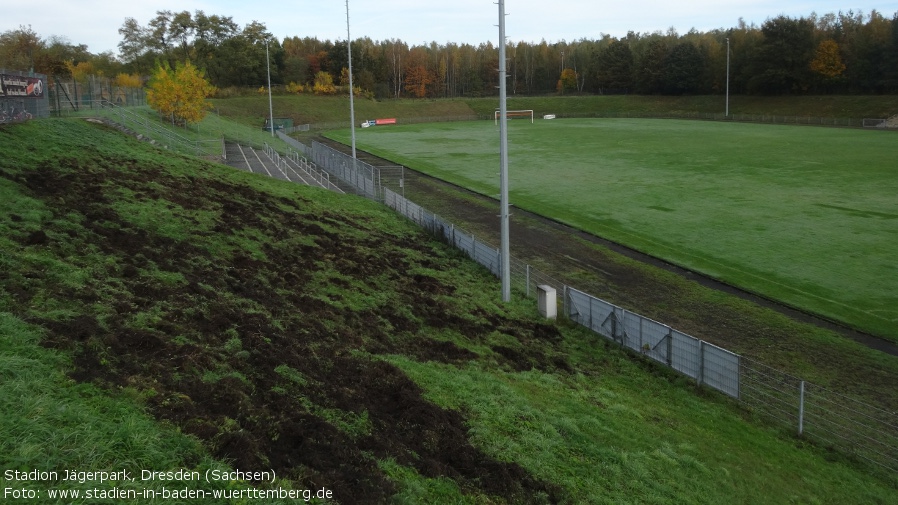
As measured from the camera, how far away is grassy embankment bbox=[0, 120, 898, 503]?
28.4 ft

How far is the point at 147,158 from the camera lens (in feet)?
101

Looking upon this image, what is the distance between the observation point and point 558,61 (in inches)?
6983

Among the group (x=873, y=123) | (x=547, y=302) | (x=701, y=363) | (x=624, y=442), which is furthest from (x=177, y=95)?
(x=873, y=123)

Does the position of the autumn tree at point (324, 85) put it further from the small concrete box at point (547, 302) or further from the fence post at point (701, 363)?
the fence post at point (701, 363)

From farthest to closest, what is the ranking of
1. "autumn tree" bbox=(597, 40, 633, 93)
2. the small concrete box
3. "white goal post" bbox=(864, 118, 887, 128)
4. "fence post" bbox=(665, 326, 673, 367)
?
1. "autumn tree" bbox=(597, 40, 633, 93)
2. "white goal post" bbox=(864, 118, 887, 128)
3. the small concrete box
4. "fence post" bbox=(665, 326, 673, 367)

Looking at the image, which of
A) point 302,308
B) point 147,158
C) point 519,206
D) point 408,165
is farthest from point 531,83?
point 302,308

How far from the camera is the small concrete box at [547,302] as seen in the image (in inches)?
834

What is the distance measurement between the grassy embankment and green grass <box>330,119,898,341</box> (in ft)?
32.1

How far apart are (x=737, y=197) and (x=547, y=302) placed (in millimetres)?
24158

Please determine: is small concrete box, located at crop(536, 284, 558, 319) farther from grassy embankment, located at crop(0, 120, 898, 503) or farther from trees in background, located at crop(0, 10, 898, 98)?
trees in background, located at crop(0, 10, 898, 98)

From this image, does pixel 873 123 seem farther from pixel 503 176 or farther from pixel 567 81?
pixel 567 81

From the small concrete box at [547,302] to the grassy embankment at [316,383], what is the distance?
1.52ft

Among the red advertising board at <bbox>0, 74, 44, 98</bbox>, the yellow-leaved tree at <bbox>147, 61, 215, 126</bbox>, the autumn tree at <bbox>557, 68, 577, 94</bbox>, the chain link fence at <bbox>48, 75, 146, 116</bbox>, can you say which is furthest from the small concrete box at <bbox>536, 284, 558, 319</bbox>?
the autumn tree at <bbox>557, 68, 577, 94</bbox>

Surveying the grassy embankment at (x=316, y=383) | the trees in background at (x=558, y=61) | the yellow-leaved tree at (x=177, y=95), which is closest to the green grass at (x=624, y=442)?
the grassy embankment at (x=316, y=383)
